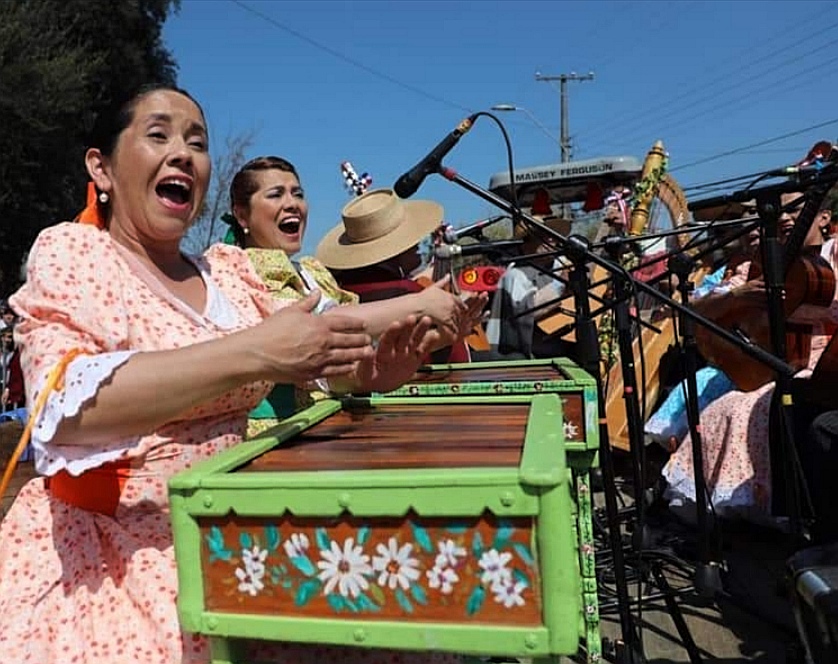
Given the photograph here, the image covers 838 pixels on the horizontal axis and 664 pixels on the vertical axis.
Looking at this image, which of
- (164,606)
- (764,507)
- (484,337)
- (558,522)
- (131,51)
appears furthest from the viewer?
(131,51)

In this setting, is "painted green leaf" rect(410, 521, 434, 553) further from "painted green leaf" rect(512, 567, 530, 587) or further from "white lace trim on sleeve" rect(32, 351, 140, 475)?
"white lace trim on sleeve" rect(32, 351, 140, 475)

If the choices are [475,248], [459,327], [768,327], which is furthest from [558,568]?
[768,327]

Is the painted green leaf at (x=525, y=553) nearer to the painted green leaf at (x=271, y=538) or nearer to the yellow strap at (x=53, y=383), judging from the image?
the painted green leaf at (x=271, y=538)

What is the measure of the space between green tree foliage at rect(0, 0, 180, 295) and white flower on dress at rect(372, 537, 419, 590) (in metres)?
10.2

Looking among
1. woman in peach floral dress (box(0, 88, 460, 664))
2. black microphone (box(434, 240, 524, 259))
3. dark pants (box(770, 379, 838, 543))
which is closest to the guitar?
dark pants (box(770, 379, 838, 543))

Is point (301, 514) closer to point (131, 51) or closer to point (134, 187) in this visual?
point (134, 187)

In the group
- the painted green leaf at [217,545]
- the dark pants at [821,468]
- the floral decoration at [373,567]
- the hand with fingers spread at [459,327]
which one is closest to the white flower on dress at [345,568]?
the floral decoration at [373,567]

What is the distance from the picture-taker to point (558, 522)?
78 centimetres

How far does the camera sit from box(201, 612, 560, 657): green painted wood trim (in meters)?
0.80

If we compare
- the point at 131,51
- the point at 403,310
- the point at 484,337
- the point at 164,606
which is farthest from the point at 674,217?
the point at 131,51

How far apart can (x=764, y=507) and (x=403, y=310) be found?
9.04ft

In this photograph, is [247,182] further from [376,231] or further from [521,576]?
[521,576]

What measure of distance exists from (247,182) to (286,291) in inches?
23.6

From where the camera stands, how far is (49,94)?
36.9 ft
